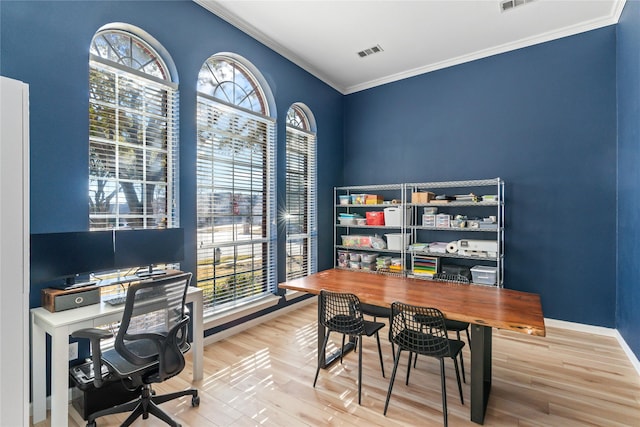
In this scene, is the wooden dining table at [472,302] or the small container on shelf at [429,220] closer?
the wooden dining table at [472,302]

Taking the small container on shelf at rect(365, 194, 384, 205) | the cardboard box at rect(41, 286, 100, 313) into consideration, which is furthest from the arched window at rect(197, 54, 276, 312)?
the small container on shelf at rect(365, 194, 384, 205)

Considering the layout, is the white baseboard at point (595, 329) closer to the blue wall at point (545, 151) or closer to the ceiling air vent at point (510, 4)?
the blue wall at point (545, 151)

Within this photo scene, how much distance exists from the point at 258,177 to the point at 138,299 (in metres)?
2.33

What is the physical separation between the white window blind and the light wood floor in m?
0.69

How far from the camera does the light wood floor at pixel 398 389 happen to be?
2.08 metres

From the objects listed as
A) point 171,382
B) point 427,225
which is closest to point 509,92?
point 427,225

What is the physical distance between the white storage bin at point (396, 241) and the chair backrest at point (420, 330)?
2304 mm

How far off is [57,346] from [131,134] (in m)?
1.72

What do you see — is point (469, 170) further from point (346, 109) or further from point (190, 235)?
point (190, 235)

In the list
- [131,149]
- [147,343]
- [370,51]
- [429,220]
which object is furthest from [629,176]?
[131,149]

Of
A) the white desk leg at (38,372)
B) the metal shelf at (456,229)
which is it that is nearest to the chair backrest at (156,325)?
the white desk leg at (38,372)

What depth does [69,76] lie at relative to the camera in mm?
2273

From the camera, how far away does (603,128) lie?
349 cm

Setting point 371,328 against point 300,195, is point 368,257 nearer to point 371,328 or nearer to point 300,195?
point 300,195
